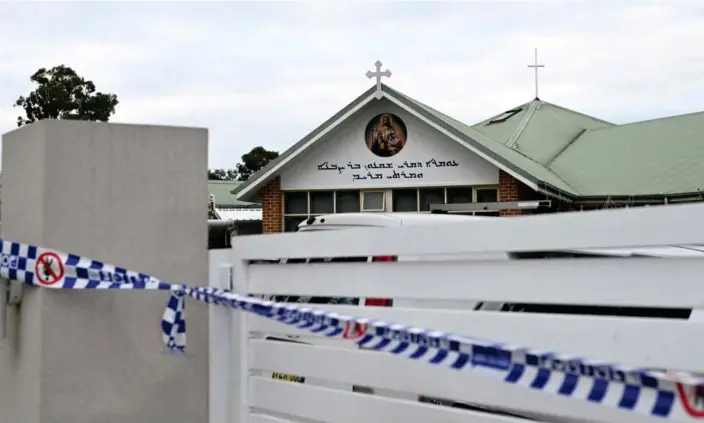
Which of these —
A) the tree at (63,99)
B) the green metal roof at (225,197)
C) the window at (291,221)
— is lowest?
the window at (291,221)

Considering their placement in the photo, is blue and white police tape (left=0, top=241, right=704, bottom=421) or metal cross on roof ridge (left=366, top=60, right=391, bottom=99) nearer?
blue and white police tape (left=0, top=241, right=704, bottom=421)

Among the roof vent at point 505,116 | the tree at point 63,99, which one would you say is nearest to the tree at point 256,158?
the tree at point 63,99

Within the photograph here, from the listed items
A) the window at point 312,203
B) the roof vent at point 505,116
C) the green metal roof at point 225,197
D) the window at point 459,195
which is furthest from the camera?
the green metal roof at point 225,197

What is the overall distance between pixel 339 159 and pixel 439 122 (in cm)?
330

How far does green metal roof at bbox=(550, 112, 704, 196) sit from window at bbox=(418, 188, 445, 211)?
10.4 ft

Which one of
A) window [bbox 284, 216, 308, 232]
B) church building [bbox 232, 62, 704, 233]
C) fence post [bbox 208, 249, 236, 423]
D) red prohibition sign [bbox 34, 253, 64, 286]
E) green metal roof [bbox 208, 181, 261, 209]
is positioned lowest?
fence post [bbox 208, 249, 236, 423]

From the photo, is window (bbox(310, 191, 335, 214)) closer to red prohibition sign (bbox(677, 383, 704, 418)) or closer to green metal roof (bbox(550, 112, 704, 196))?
green metal roof (bbox(550, 112, 704, 196))

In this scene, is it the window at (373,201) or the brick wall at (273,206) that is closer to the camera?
the window at (373,201)

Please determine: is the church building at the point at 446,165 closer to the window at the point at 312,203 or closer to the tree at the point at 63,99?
the window at the point at 312,203

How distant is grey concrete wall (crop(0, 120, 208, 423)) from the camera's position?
132 inches

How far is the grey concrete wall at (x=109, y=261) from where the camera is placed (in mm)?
3348

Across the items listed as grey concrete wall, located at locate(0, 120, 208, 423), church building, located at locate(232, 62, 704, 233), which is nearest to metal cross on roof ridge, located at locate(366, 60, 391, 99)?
church building, located at locate(232, 62, 704, 233)

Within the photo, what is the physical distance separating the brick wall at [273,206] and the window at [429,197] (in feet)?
12.9

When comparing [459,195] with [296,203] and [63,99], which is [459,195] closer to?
[296,203]
